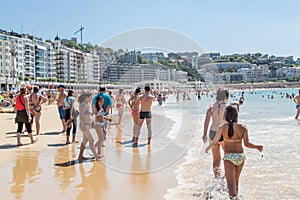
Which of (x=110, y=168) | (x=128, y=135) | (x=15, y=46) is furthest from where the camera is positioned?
(x=15, y=46)

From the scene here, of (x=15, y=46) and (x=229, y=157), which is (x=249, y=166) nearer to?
(x=229, y=157)

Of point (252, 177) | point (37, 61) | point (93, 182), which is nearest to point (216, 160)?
point (252, 177)

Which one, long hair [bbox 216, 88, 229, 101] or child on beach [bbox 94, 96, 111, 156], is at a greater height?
long hair [bbox 216, 88, 229, 101]

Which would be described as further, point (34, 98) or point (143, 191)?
point (34, 98)

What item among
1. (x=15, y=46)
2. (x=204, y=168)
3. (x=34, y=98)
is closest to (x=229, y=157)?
(x=204, y=168)

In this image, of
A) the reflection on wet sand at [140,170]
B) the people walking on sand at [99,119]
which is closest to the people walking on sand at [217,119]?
the reflection on wet sand at [140,170]

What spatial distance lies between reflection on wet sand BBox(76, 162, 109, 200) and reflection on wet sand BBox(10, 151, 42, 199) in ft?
2.45

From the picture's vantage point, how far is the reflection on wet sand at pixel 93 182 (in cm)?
480

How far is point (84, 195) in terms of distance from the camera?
4.76 meters

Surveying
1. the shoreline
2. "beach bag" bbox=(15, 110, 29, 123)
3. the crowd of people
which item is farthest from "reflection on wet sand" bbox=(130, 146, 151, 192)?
the shoreline

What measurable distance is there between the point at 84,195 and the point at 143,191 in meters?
0.79

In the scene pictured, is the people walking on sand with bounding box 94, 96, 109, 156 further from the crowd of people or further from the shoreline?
the shoreline

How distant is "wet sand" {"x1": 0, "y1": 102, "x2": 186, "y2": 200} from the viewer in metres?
4.91

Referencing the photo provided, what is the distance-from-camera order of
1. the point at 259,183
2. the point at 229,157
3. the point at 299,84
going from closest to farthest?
the point at 229,157 < the point at 259,183 < the point at 299,84
